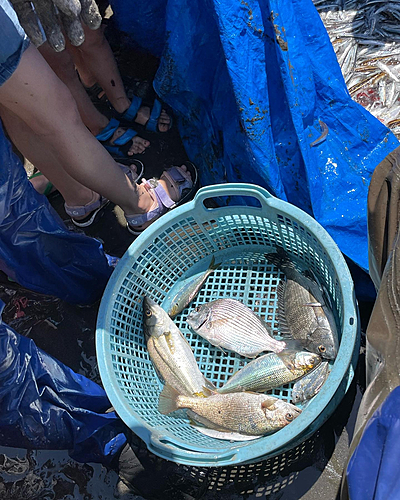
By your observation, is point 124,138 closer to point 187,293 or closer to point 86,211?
point 86,211

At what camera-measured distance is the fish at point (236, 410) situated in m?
1.88

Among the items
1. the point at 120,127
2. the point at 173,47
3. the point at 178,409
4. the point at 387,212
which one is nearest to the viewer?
the point at 387,212

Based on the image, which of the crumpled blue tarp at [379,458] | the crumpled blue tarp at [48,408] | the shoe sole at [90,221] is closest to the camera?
the crumpled blue tarp at [379,458]

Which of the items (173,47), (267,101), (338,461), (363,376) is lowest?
(338,461)

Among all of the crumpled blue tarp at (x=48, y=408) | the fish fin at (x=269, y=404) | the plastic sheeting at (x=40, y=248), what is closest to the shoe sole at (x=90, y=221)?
the plastic sheeting at (x=40, y=248)

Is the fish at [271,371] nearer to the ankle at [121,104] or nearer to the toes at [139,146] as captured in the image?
the toes at [139,146]

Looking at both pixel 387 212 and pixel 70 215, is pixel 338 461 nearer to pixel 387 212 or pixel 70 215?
pixel 387 212

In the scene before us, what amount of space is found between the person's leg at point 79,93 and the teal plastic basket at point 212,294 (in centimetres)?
80

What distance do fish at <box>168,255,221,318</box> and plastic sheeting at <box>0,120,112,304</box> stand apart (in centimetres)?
43

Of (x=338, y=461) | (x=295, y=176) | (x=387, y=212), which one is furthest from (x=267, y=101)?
(x=338, y=461)

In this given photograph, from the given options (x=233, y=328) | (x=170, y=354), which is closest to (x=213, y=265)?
(x=233, y=328)

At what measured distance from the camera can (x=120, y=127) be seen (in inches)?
127

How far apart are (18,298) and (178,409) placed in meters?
1.35

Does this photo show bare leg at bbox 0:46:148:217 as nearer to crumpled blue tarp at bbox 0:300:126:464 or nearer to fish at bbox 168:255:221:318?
fish at bbox 168:255:221:318
